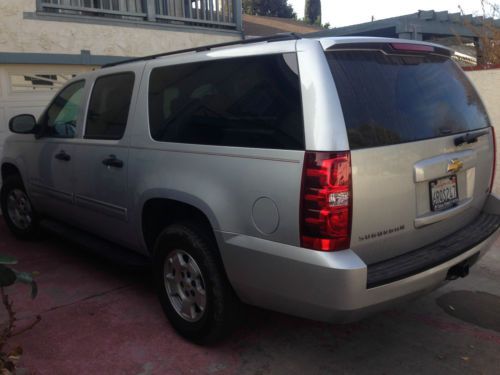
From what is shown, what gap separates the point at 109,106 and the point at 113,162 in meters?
0.55

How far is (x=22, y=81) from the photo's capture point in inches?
293

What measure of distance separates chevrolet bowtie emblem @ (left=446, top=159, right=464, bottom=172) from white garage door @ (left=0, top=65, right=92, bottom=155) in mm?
6449

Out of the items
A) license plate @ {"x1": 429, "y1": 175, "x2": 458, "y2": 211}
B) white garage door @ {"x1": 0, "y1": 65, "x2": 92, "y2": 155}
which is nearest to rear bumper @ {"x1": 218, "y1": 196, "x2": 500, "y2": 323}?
license plate @ {"x1": 429, "y1": 175, "x2": 458, "y2": 211}

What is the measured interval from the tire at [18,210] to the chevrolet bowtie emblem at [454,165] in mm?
4276

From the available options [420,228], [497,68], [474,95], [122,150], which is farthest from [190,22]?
[420,228]

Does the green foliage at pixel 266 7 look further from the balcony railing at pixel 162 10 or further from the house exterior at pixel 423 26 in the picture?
the house exterior at pixel 423 26

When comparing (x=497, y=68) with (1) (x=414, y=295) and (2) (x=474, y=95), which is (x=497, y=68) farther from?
(1) (x=414, y=295)

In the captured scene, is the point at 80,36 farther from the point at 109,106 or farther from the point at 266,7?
the point at 266,7

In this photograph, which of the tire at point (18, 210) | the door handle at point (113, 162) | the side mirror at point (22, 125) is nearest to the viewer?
the door handle at point (113, 162)

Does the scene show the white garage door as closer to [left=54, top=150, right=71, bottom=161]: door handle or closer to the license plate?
[left=54, top=150, right=71, bottom=161]: door handle

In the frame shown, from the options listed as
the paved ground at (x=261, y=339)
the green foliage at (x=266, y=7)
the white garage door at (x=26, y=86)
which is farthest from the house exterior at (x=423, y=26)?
the green foliage at (x=266, y=7)

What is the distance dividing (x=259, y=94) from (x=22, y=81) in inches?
231

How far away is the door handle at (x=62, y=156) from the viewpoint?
4.45 meters

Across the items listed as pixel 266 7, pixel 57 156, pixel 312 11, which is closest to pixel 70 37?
pixel 57 156
